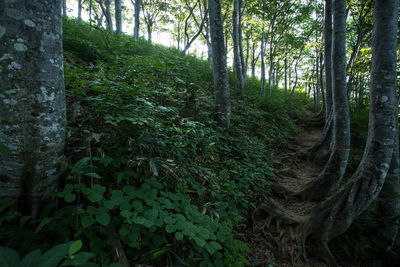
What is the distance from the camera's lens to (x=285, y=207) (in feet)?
13.0

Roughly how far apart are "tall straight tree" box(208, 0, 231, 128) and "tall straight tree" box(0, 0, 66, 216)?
4084 millimetres

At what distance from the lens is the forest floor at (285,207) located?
9.10 ft

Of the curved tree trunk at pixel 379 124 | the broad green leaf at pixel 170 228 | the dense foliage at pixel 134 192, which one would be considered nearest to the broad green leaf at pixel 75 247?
the dense foliage at pixel 134 192

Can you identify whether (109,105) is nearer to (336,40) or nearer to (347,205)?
(347,205)

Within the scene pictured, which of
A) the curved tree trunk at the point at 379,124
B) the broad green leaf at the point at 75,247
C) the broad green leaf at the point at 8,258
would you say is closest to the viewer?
the broad green leaf at the point at 8,258

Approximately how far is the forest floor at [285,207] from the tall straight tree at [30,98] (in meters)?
2.72

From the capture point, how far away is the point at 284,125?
8.87m

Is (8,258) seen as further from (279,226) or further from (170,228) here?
(279,226)

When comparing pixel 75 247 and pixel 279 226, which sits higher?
pixel 75 247

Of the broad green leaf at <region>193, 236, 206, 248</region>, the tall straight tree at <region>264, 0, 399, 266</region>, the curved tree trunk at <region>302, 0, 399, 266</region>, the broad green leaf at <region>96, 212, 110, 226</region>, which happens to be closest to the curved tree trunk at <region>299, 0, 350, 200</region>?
the tall straight tree at <region>264, 0, 399, 266</region>

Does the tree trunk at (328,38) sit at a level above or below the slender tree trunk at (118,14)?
below

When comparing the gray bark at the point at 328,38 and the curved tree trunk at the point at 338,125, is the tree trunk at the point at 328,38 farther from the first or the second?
the curved tree trunk at the point at 338,125

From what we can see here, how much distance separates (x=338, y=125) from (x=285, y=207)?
231 centimetres

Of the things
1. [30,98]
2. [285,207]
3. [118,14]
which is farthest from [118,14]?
[285,207]
